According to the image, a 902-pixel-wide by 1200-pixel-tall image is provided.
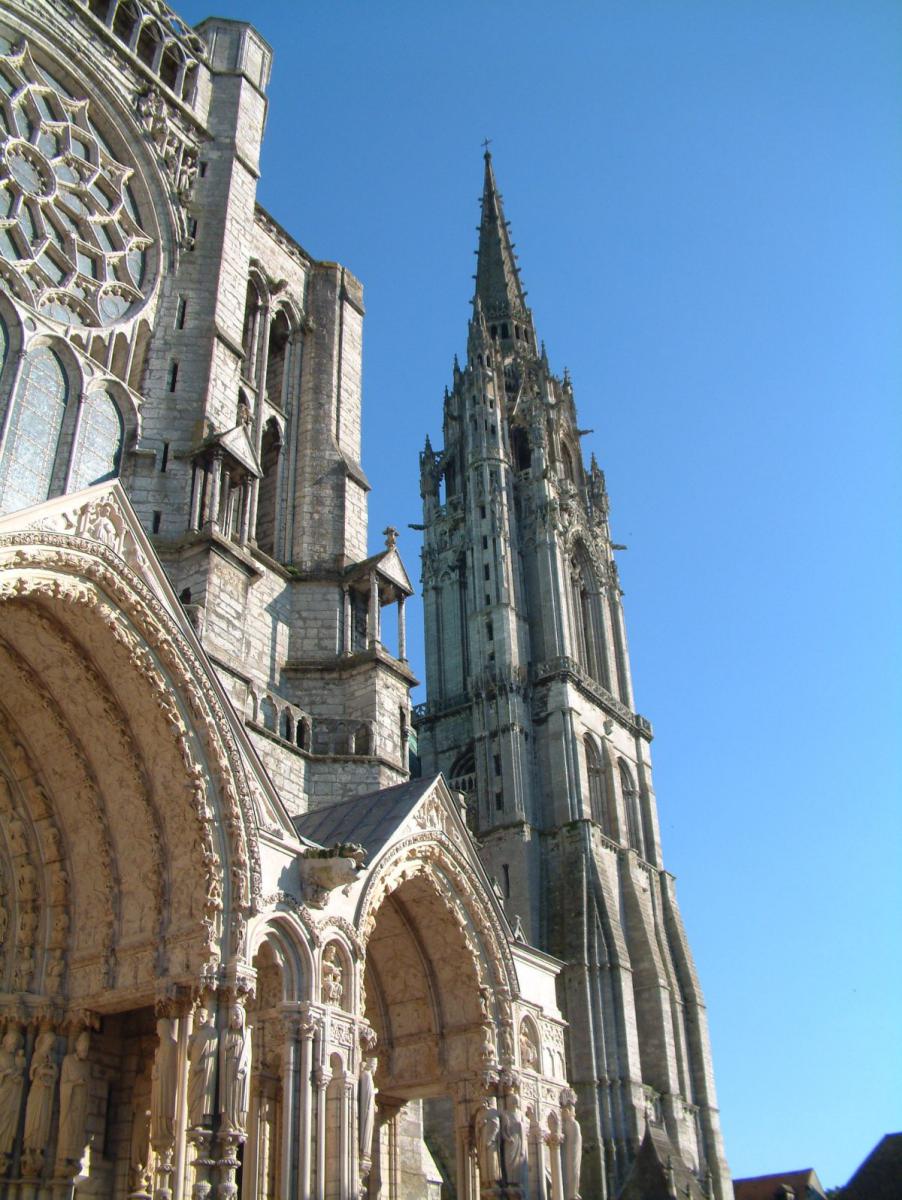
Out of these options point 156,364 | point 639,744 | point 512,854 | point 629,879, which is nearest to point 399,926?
point 156,364

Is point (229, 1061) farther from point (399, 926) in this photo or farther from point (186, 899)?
point (399, 926)

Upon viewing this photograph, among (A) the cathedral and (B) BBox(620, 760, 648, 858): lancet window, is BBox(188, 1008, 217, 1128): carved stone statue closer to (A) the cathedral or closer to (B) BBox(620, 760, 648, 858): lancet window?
(A) the cathedral

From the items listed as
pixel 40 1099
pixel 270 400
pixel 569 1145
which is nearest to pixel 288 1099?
pixel 40 1099

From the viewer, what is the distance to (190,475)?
15938 millimetres

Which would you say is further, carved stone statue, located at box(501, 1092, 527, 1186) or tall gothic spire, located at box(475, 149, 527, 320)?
tall gothic spire, located at box(475, 149, 527, 320)

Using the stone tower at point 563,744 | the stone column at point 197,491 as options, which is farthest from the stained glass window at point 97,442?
the stone tower at point 563,744

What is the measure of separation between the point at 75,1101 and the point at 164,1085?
4.58 ft

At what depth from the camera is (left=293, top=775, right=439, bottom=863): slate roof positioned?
499 inches

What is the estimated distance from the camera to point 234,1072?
1034 centimetres

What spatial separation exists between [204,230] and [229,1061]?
510 inches

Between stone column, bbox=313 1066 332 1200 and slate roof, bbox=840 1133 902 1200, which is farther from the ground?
slate roof, bbox=840 1133 902 1200

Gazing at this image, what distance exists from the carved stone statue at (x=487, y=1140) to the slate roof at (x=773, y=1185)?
1225 inches

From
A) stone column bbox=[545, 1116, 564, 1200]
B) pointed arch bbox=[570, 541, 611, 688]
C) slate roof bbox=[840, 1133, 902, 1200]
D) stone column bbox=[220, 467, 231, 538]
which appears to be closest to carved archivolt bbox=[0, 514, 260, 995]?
stone column bbox=[220, 467, 231, 538]

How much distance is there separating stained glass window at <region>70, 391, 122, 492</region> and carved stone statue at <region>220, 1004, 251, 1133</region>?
281 inches
